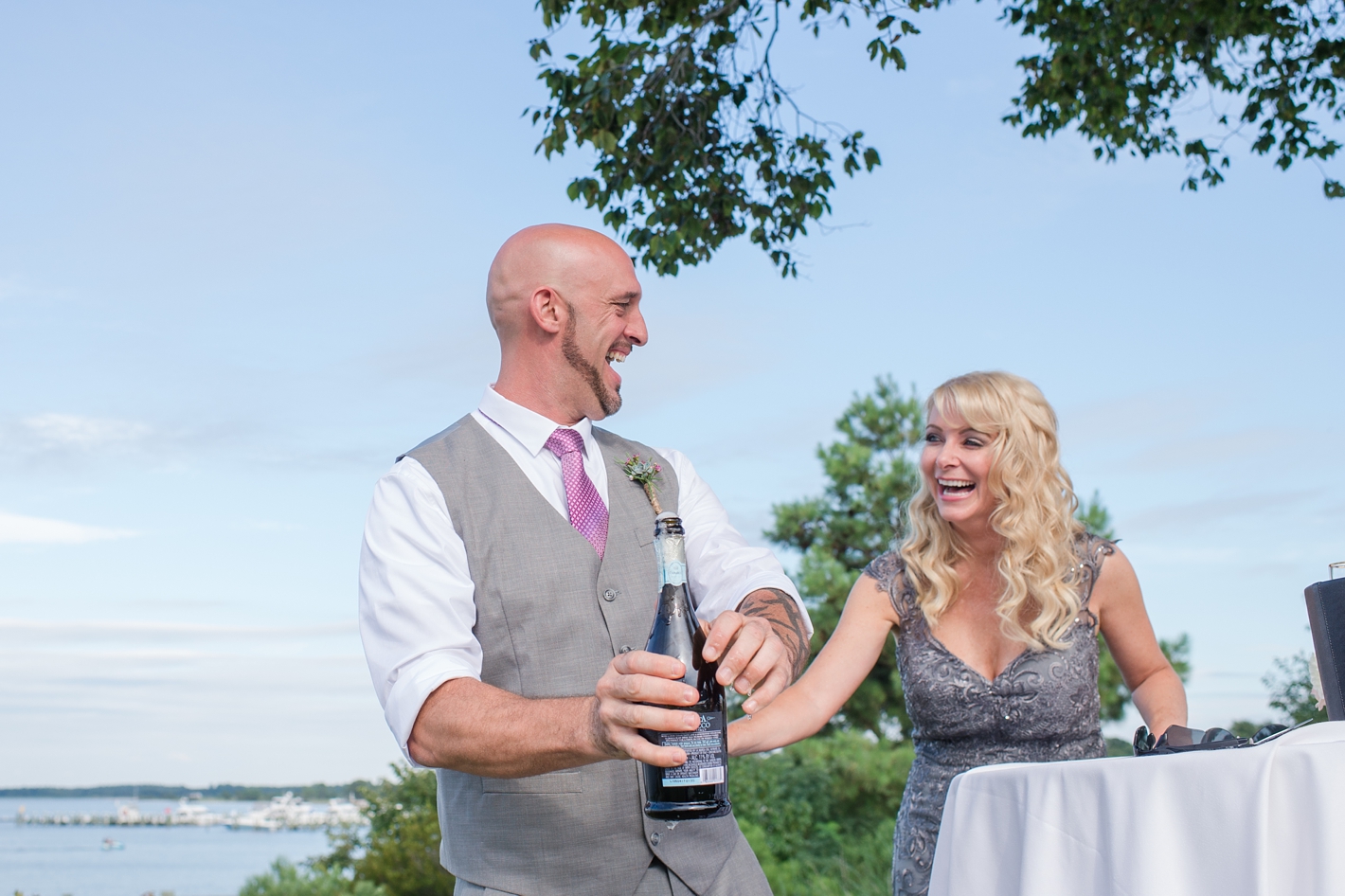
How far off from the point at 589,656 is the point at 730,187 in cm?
503

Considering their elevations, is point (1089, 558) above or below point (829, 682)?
above

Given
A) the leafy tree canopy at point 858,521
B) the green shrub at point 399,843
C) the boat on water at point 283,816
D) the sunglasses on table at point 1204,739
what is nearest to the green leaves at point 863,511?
the leafy tree canopy at point 858,521

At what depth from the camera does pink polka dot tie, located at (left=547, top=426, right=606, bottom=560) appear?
2404 millimetres

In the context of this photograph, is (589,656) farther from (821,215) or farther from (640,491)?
(821,215)

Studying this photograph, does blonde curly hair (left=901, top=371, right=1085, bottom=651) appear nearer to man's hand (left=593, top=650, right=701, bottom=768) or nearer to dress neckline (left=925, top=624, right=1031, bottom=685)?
dress neckline (left=925, top=624, right=1031, bottom=685)

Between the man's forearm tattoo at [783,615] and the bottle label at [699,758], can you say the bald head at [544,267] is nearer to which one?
the man's forearm tattoo at [783,615]

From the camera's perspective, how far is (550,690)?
2201 millimetres

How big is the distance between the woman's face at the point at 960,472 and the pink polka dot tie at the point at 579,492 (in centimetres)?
140

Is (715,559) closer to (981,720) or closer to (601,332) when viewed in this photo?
(601,332)

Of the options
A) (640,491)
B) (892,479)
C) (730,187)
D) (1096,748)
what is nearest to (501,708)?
(640,491)

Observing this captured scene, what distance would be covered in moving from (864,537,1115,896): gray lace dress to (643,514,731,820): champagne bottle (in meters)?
1.24

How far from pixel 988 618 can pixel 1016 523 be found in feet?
0.99

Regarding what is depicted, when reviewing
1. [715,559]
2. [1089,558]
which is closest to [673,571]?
[715,559]

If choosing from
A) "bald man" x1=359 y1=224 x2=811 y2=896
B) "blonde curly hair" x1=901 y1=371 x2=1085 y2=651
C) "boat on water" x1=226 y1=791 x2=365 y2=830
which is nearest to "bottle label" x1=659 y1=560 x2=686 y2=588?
"bald man" x1=359 y1=224 x2=811 y2=896
